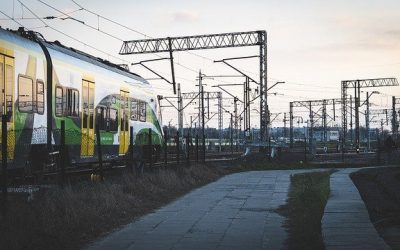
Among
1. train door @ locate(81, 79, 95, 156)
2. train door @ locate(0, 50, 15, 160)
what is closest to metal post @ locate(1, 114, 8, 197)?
train door @ locate(0, 50, 15, 160)

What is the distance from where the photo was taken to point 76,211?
10219mm

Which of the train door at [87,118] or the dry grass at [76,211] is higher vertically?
the train door at [87,118]

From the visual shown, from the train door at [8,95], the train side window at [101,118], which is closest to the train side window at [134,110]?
the train side window at [101,118]

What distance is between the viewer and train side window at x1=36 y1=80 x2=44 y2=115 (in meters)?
14.0

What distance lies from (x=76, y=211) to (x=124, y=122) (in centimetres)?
1079

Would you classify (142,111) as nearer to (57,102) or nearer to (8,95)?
(57,102)

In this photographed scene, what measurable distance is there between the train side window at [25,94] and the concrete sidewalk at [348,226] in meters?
6.92

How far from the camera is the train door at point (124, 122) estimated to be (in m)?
20.6

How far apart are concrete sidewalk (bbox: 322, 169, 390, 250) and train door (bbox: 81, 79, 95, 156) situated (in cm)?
719

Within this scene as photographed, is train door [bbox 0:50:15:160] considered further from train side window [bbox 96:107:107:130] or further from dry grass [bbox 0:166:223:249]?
train side window [bbox 96:107:107:130]

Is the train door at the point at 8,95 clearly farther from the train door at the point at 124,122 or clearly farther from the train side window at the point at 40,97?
the train door at the point at 124,122

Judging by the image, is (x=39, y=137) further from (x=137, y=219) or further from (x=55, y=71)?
(x=137, y=219)

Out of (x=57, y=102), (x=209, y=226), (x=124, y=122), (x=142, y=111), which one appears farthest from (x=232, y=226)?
(x=142, y=111)

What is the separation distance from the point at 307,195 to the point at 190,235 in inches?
229
